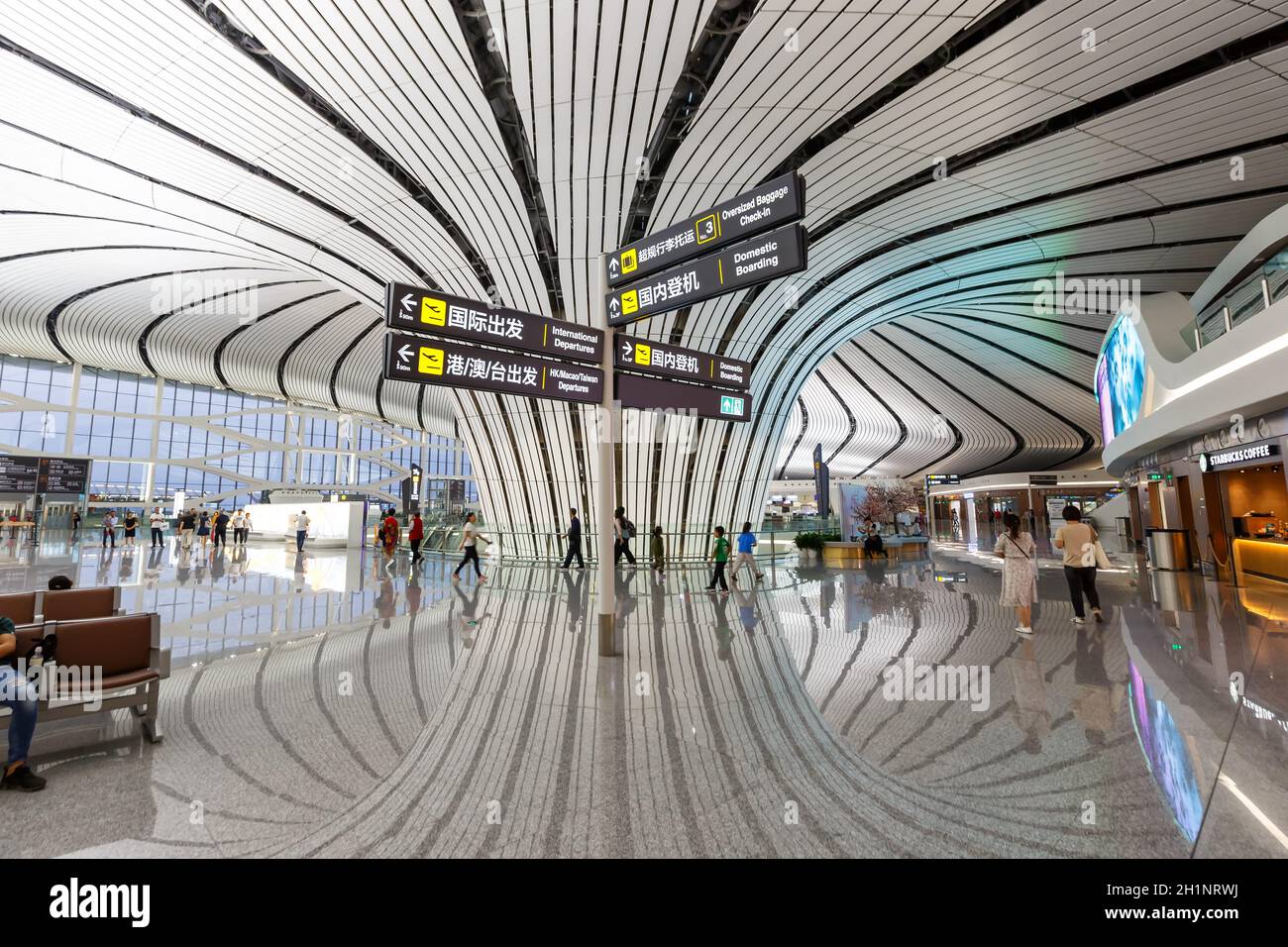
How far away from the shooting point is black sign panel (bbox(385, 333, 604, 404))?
4969 millimetres

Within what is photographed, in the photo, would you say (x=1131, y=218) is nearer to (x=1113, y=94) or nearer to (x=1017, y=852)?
(x=1113, y=94)

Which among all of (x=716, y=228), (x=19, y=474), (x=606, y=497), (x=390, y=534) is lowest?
(x=390, y=534)

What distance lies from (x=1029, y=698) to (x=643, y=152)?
8.44 metres

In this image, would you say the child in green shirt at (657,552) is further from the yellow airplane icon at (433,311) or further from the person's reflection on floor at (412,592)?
the yellow airplane icon at (433,311)

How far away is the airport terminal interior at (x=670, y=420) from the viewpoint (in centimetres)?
281

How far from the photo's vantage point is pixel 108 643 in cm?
346

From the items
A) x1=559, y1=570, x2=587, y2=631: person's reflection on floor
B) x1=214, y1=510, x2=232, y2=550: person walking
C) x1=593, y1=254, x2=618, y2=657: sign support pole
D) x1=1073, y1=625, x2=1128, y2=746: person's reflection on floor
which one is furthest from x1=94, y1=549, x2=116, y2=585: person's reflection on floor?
x1=1073, y1=625, x2=1128, y2=746: person's reflection on floor

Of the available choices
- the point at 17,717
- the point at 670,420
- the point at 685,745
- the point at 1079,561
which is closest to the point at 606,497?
the point at 685,745

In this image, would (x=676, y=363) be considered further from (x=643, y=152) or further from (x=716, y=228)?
(x=643, y=152)

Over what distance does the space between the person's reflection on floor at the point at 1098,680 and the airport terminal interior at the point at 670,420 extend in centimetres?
6

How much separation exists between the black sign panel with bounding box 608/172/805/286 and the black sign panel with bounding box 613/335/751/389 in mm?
702

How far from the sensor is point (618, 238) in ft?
35.9
